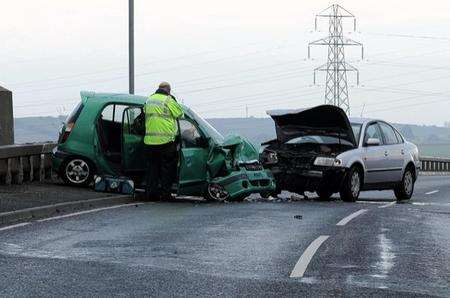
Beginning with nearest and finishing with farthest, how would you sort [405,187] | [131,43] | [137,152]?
[137,152] < [405,187] < [131,43]

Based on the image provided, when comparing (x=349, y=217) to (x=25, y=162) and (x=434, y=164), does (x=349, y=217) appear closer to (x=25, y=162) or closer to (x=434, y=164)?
(x=25, y=162)

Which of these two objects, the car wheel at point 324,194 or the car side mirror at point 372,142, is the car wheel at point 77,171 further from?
the car side mirror at point 372,142

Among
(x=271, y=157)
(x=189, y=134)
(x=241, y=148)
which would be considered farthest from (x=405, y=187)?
(x=189, y=134)

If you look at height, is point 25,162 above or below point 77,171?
above

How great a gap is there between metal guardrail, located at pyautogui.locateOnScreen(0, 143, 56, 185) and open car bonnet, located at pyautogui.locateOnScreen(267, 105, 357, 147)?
4743mm

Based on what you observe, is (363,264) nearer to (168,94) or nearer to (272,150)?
(168,94)

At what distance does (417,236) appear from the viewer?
10406 millimetres

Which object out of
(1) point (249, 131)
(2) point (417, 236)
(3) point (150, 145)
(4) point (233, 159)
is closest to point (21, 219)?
(3) point (150, 145)

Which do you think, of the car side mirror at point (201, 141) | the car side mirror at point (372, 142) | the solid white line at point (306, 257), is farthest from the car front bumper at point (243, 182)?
the solid white line at point (306, 257)

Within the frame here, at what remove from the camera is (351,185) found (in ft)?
52.1

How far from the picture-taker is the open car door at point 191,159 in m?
14.3

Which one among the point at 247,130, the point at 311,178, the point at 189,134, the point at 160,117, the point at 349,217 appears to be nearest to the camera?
the point at 349,217

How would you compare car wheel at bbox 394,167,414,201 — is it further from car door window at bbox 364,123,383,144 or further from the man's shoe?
the man's shoe

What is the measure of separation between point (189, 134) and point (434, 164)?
5195cm
